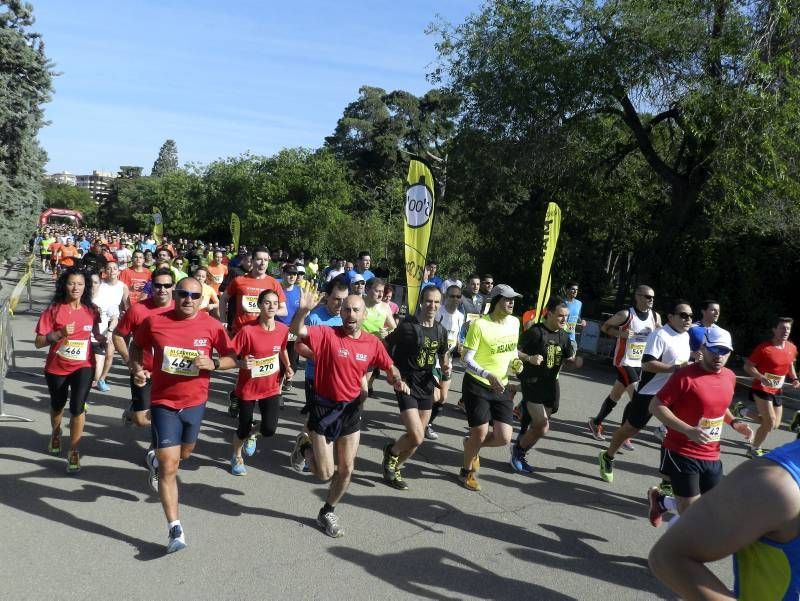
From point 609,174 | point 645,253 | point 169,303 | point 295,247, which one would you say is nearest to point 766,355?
point 169,303

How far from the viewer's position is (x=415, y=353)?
256 inches

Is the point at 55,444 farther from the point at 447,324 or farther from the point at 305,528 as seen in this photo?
the point at 447,324

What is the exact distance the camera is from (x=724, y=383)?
4.85 metres

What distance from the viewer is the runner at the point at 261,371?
6.09 m

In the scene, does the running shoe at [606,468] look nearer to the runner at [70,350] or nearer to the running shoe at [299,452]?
the running shoe at [299,452]

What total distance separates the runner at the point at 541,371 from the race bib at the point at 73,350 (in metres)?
3.97

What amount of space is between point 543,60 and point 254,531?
47.3ft

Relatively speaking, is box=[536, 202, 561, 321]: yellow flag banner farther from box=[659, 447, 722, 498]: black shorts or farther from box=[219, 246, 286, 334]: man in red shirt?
box=[659, 447, 722, 498]: black shorts

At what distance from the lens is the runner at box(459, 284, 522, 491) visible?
20.5 ft

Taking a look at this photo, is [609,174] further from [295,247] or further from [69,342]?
[295,247]

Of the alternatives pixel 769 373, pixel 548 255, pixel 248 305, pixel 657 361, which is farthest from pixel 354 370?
pixel 769 373

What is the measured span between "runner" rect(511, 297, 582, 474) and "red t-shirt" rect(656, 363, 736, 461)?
1910 millimetres

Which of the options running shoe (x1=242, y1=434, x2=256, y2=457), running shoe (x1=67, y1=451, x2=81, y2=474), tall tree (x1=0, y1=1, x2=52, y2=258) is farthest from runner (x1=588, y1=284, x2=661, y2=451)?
tall tree (x1=0, y1=1, x2=52, y2=258)

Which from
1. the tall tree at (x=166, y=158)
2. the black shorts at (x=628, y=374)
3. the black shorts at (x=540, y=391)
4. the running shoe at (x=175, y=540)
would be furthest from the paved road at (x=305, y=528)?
the tall tree at (x=166, y=158)
